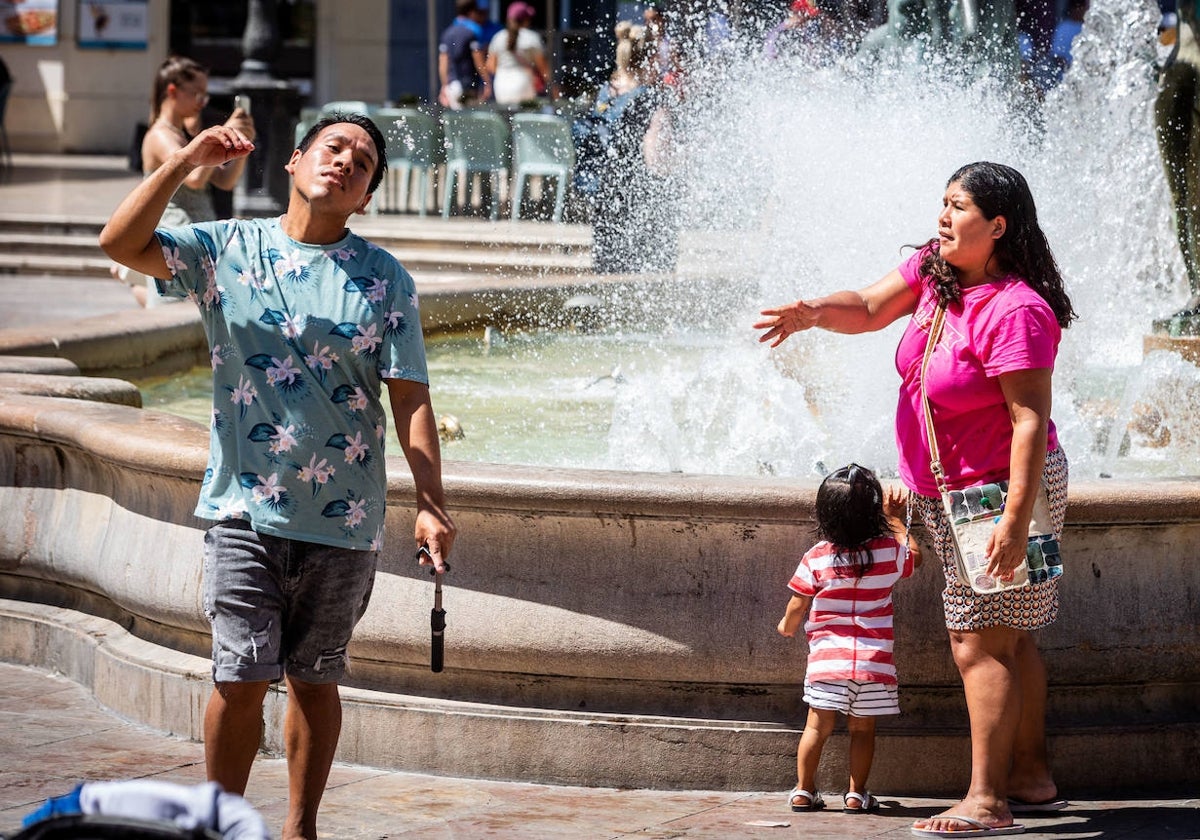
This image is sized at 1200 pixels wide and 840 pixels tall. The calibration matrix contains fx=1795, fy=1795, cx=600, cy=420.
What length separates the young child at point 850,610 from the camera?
4.23 m

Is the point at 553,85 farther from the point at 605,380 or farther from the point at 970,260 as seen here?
the point at 970,260

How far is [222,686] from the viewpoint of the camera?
3.60 metres

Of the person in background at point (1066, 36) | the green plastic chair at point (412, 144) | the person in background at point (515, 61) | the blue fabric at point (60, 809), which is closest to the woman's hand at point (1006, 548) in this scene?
the blue fabric at point (60, 809)

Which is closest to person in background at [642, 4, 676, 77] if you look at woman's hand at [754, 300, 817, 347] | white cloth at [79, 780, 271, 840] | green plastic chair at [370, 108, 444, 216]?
green plastic chair at [370, 108, 444, 216]

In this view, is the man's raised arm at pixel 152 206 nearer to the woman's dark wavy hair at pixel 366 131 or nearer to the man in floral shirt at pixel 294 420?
the man in floral shirt at pixel 294 420

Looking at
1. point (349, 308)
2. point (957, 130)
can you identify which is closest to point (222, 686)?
point (349, 308)

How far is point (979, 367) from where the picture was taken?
3.99 m

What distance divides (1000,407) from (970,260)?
35 centimetres

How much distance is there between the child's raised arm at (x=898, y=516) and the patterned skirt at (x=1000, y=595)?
0.16 m

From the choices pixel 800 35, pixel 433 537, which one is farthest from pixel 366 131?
pixel 800 35

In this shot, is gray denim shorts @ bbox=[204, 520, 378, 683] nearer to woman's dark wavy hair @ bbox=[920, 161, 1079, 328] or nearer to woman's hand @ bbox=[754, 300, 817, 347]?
woman's hand @ bbox=[754, 300, 817, 347]

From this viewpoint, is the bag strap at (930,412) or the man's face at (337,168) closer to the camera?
the man's face at (337,168)

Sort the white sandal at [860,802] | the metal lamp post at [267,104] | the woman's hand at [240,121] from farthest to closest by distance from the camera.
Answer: the metal lamp post at [267,104] < the woman's hand at [240,121] < the white sandal at [860,802]

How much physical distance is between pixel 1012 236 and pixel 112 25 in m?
22.8
